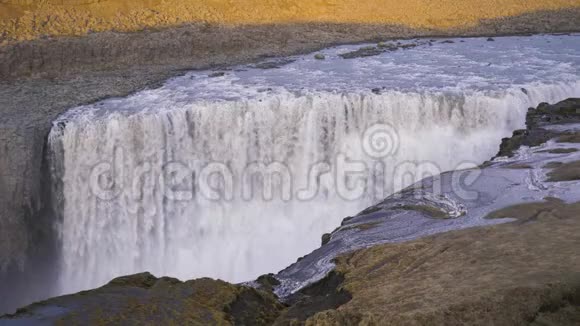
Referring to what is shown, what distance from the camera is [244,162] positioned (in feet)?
39.0

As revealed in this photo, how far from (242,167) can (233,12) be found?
9834 millimetres

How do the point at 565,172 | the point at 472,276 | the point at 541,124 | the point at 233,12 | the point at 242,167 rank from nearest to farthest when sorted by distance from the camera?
the point at 472,276, the point at 565,172, the point at 541,124, the point at 242,167, the point at 233,12

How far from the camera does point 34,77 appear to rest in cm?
1442

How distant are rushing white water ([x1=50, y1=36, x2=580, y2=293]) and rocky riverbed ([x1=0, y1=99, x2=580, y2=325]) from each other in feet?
13.7

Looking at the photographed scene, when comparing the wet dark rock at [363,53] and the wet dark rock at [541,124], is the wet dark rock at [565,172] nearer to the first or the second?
the wet dark rock at [541,124]

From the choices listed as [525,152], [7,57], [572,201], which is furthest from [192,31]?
[572,201]

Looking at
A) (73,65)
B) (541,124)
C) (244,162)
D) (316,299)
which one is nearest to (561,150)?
(541,124)

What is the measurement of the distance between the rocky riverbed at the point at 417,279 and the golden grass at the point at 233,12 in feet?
41.9

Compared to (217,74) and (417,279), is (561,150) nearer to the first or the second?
(417,279)

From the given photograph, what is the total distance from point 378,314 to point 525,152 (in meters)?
5.67

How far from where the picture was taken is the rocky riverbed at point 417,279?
421 centimetres

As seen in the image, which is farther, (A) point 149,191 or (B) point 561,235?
(A) point 149,191

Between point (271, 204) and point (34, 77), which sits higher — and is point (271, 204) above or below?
below

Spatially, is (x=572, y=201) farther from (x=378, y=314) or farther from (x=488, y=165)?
(x=378, y=314)
